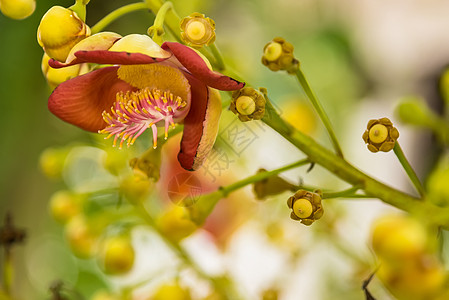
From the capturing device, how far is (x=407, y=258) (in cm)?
25

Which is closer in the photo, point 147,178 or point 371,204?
point 147,178

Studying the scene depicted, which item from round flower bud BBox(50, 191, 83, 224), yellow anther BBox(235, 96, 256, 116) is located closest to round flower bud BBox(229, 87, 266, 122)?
yellow anther BBox(235, 96, 256, 116)

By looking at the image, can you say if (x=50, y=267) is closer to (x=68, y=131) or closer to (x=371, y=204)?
(x=68, y=131)

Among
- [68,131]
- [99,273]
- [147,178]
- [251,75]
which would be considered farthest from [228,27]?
[147,178]

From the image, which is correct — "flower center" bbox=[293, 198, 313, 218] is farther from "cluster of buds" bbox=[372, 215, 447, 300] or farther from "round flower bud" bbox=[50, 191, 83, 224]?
"round flower bud" bbox=[50, 191, 83, 224]

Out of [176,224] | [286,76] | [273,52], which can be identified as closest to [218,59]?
[273,52]

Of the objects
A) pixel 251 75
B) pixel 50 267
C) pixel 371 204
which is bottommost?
pixel 50 267

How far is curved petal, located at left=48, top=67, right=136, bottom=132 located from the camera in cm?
27

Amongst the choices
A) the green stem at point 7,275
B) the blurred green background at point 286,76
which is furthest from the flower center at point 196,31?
the blurred green background at point 286,76

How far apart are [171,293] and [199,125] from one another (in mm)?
161

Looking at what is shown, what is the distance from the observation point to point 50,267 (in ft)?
2.56

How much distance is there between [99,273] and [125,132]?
488 mm

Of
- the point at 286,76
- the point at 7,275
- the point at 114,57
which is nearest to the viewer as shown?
the point at 114,57

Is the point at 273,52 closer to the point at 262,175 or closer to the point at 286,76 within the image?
the point at 262,175
